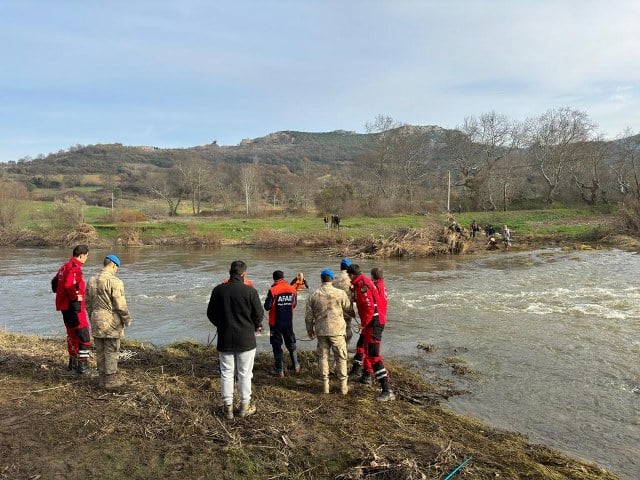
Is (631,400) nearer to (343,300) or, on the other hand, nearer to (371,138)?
(343,300)

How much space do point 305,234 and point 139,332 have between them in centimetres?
2477

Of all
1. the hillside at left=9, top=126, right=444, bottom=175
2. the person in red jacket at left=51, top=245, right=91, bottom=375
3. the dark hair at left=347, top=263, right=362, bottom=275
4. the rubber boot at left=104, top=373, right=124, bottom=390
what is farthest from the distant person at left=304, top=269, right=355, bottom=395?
the hillside at left=9, top=126, right=444, bottom=175

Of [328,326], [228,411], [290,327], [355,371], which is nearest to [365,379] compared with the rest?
[355,371]

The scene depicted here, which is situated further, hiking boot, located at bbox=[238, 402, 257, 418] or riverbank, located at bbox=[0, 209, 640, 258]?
riverbank, located at bbox=[0, 209, 640, 258]

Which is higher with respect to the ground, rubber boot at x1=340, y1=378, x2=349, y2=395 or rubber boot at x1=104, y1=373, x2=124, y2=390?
rubber boot at x1=104, y1=373, x2=124, y2=390

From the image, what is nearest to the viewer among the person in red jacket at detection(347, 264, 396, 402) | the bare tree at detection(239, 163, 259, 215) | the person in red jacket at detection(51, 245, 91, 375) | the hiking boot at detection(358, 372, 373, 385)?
the person in red jacket at detection(347, 264, 396, 402)

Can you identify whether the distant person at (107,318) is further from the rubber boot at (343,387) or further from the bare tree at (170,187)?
the bare tree at (170,187)

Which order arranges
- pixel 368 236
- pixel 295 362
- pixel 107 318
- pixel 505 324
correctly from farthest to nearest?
1. pixel 368 236
2. pixel 505 324
3. pixel 295 362
4. pixel 107 318

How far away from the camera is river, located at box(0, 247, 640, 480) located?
703cm

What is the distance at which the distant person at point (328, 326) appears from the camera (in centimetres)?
705

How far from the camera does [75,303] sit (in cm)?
753

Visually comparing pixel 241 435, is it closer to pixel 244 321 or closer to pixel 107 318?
pixel 244 321

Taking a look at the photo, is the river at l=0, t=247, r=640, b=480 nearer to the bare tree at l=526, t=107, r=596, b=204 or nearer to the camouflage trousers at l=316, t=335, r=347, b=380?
the camouflage trousers at l=316, t=335, r=347, b=380

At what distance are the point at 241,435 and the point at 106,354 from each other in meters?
2.83
